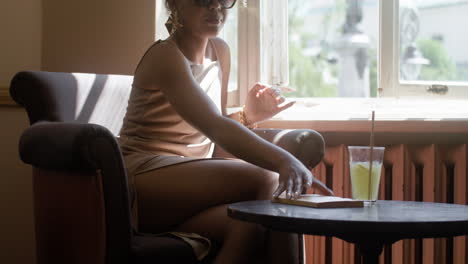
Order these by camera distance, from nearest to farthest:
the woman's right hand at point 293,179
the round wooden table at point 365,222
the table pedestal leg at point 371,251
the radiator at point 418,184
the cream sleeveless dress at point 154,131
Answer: the round wooden table at point 365,222 → the table pedestal leg at point 371,251 → the woman's right hand at point 293,179 → the cream sleeveless dress at point 154,131 → the radiator at point 418,184

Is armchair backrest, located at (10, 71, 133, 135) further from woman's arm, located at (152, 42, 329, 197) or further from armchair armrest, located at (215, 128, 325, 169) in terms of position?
armchair armrest, located at (215, 128, 325, 169)

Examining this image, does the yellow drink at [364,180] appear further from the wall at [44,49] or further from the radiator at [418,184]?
the wall at [44,49]

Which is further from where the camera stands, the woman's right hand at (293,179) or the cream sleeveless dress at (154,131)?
the cream sleeveless dress at (154,131)

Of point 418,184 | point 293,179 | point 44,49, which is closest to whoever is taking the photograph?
point 293,179

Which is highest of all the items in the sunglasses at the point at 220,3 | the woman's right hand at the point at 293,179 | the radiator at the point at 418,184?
the sunglasses at the point at 220,3

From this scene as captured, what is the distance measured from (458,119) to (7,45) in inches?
71.7

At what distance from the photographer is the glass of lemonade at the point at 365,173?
1.62m

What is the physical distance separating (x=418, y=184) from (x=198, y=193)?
1123mm

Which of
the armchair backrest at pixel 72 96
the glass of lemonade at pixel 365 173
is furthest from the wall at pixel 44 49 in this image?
the glass of lemonade at pixel 365 173

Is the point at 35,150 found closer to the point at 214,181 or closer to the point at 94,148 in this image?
the point at 94,148

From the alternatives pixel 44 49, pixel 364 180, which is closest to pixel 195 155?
pixel 364 180

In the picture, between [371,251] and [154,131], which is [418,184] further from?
[371,251]

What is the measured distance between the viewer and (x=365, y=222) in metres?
1.18

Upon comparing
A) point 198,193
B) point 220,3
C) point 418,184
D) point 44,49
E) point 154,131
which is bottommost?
point 418,184
